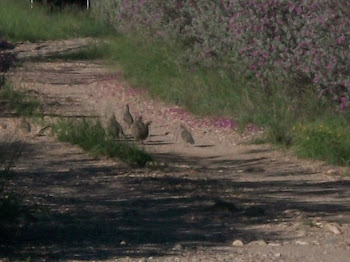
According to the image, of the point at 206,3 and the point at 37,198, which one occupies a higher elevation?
the point at 206,3

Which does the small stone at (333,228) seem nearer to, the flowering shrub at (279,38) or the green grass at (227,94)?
the green grass at (227,94)

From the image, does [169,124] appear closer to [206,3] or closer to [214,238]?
[206,3]

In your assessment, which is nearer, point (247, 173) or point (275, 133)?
point (247, 173)

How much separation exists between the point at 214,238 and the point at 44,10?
2013 centimetres

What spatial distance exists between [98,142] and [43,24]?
14717 mm

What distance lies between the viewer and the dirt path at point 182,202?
729cm

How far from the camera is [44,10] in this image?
2697cm

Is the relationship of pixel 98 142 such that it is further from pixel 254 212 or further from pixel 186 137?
pixel 254 212

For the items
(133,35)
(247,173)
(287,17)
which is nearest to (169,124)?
(287,17)

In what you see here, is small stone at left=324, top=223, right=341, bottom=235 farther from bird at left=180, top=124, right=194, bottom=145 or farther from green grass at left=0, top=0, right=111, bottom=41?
green grass at left=0, top=0, right=111, bottom=41

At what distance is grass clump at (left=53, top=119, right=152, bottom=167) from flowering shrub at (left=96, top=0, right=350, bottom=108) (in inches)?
108

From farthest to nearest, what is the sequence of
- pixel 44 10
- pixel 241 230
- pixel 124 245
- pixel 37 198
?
1. pixel 44 10
2. pixel 37 198
3. pixel 241 230
4. pixel 124 245

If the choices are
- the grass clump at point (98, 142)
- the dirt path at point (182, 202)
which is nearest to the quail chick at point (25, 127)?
the dirt path at point (182, 202)

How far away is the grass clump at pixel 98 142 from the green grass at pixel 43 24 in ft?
38.7
